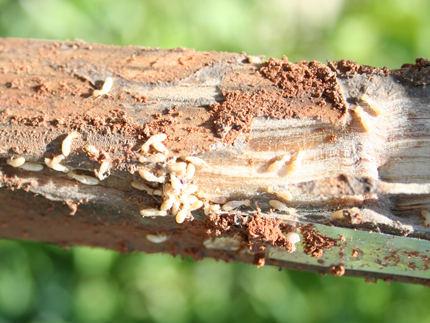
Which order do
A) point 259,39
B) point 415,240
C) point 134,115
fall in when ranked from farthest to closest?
point 259,39, point 134,115, point 415,240

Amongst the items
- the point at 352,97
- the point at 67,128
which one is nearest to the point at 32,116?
the point at 67,128

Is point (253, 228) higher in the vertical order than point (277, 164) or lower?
lower

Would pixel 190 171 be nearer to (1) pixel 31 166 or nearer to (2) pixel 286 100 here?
(2) pixel 286 100

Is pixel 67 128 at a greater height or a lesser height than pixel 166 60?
lesser

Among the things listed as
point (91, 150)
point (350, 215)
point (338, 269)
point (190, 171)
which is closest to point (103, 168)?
point (91, 150)

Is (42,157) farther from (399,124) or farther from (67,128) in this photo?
(399,124)

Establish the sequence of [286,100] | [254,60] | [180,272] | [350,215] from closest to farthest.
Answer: [350,215] → [286,100] → [254,60] → [180,272]

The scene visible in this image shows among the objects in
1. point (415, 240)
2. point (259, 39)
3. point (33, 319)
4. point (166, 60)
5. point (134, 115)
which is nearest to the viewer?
point (415, 240)

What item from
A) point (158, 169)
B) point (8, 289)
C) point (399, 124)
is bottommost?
point (8, 289)
